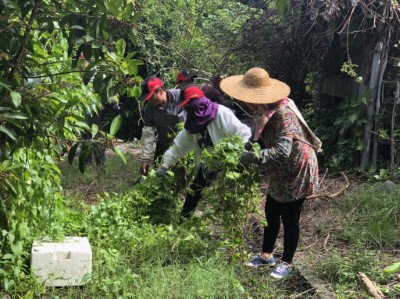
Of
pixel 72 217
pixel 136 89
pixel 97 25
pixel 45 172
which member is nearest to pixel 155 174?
pixel 72 217

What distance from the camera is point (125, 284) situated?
3.91 meters

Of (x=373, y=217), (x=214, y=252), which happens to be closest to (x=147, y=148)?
(x=214, y=252)

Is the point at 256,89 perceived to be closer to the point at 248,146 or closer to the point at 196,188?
the point at 248,146

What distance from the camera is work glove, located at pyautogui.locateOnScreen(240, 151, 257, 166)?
4.11m

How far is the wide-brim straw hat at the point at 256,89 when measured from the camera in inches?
163

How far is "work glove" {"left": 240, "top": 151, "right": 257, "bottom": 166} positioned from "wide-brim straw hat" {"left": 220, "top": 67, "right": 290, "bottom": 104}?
36cm

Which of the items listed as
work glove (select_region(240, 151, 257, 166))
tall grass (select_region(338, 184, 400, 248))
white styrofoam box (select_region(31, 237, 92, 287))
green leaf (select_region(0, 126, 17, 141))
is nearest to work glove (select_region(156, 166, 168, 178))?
work glove (select_region(240, 151, 257, 166))

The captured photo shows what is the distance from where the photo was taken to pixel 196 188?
5246mm

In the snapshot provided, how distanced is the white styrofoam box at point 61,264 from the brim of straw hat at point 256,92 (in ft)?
5.04

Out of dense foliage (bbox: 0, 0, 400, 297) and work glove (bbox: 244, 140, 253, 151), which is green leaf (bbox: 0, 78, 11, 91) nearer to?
dense foliage (bbox: 0, 0, 400, 297)

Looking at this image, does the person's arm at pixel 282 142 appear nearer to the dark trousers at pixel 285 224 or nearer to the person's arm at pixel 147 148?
the dark trousers at pixel 285 224

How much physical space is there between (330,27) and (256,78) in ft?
10.4

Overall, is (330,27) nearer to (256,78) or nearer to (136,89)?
(256,78)

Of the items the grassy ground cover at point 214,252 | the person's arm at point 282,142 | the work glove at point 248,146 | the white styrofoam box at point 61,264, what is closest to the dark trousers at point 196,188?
the grassy ground cover at point 214,252
